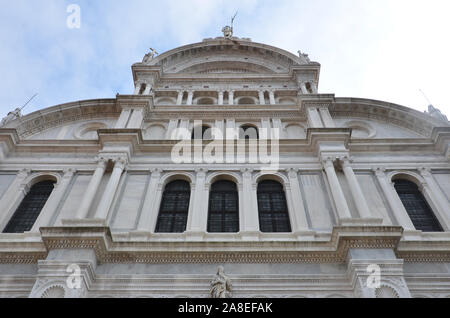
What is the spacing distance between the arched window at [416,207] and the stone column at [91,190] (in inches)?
436

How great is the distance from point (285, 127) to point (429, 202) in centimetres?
694

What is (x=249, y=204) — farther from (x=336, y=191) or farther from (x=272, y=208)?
(x=336, y=191)

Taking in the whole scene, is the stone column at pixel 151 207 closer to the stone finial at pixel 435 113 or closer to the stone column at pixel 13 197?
the stone column at pixel 13 197

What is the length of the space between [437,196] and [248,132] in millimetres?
8181

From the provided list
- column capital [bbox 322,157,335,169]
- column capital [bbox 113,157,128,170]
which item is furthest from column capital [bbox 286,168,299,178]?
column capital [bbox 113,157,128,170]

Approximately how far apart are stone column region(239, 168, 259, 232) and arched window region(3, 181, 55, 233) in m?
7.38

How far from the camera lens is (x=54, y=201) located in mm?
14820

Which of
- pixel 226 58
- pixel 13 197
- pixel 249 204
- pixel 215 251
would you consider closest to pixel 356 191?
pixel 249 204

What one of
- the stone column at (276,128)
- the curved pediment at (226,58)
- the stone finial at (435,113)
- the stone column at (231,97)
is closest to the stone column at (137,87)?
the curved pediment at (226,58)

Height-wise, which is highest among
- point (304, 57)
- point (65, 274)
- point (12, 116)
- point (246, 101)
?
point (304, 57)

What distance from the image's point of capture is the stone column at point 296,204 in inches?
532

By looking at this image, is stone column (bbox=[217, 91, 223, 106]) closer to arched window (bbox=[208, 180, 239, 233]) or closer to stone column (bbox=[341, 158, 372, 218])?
arched window (bbox=[208, 180, 239, 233])
